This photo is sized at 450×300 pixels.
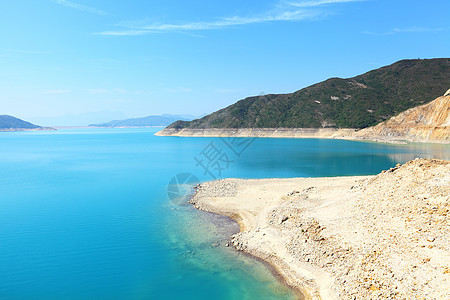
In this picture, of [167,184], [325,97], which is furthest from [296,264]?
[325,97]

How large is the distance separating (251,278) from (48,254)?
35.6 ft

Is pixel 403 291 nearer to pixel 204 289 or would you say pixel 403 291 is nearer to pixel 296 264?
pixel 296 264

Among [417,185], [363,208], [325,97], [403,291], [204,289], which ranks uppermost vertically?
[325,97]

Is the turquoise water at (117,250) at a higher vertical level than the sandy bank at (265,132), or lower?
lower

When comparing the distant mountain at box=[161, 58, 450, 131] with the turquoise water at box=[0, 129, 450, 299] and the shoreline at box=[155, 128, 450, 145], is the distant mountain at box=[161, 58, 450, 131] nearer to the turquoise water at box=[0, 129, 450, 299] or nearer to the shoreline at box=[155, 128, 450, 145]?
the shoreline at box=[155, 128, 450, 145]

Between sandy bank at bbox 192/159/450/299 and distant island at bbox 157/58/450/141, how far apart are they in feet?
280

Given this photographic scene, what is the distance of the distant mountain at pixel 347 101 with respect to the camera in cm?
11319

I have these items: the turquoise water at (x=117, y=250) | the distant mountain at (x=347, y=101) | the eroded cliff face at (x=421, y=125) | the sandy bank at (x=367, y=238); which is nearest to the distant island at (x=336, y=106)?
the distant mountain at (x=347, y=101)

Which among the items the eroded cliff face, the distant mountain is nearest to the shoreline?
the eroded cliff face

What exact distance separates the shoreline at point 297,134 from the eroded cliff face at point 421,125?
0.87 m

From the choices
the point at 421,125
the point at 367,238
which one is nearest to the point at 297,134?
the point at 421,125

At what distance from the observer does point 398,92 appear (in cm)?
12331

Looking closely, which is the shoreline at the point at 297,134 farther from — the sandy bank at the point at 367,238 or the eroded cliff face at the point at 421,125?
the sandy bank at the point at 367,238

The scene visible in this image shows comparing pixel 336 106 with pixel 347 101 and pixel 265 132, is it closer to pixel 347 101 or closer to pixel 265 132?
pixel 347 101
